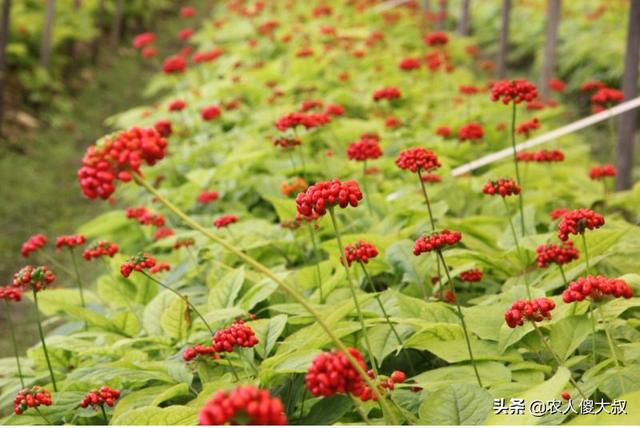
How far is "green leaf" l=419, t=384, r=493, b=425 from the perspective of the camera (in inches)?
86.7

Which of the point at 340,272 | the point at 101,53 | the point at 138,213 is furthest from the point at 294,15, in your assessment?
the point at 340,272

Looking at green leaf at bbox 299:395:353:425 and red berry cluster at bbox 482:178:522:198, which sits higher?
red berry cluster at bbox 482:178:522:198

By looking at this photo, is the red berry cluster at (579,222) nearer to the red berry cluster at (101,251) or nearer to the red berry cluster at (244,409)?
the red berry cluster at (244,409)

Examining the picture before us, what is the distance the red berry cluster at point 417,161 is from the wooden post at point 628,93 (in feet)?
10.8

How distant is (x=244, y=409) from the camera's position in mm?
1367

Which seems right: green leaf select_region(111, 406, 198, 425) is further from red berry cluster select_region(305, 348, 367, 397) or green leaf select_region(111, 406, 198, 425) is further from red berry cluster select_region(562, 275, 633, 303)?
red berry cluster select_region(562, 275, 633, 303)

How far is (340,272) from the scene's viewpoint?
341 cm

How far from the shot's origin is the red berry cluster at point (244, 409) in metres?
1.36

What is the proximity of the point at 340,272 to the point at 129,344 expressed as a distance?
Result: 0.97 metres

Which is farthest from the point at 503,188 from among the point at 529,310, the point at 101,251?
the point at 101,251

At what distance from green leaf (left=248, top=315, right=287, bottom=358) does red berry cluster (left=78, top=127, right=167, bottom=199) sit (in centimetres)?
112

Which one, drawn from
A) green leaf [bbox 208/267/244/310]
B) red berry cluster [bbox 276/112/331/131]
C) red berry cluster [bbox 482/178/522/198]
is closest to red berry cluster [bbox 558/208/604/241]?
red berry cluster [bbox 482/178/522/198]

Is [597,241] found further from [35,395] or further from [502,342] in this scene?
[35,395]

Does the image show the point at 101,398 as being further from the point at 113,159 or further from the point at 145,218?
the point at 145,218
